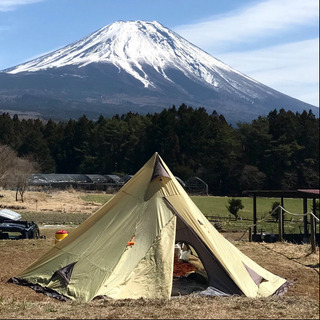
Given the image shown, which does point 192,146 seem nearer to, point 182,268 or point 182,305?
point 182,268

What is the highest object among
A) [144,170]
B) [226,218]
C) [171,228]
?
[144,170]

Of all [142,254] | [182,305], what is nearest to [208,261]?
[142,254]

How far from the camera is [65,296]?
35.3 ft

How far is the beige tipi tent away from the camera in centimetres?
1077

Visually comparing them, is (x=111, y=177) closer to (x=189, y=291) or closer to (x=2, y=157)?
(x=2, y=157)

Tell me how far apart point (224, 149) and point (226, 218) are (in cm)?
3411

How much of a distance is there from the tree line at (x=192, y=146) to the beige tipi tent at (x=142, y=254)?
5474 centimetres

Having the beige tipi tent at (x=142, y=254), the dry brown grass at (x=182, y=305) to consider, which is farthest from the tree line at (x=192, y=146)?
the beige tipi tent at (x=142, y=254)

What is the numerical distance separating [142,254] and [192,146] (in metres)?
62.6

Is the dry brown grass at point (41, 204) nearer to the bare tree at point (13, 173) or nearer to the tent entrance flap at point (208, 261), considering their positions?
the bare tree at point (13, 173)

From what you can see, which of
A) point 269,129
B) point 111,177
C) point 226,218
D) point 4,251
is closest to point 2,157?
point 111,177

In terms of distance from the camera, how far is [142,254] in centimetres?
1123

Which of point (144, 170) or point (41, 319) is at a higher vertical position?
point (144, 170)

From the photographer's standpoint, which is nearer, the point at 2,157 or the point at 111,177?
the point at 2,157
